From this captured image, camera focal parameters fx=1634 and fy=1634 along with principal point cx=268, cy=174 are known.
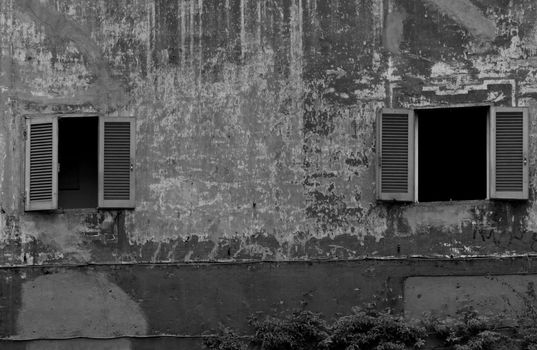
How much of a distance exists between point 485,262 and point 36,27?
20.5 feet

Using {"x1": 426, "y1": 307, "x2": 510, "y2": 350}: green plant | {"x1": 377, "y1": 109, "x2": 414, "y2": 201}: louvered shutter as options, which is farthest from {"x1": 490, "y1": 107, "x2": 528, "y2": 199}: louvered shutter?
{"x1": 426, "y1": 307, "x2": 510, "y2": 350}: green plant

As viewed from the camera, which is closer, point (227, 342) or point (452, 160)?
point (227, 342)

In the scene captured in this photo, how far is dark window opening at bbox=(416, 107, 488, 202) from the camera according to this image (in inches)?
827

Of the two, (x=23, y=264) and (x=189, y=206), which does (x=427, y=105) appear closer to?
(x=189, y=206)

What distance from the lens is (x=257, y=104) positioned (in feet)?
65.4

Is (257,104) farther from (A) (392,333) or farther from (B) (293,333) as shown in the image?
(A) (392,333)

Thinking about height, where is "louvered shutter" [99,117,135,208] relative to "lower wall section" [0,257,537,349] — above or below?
above

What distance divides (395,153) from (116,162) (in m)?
3.40

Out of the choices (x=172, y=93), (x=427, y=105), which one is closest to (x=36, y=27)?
(x=172, y=93)

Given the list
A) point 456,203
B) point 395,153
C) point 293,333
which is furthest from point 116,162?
point 456,203

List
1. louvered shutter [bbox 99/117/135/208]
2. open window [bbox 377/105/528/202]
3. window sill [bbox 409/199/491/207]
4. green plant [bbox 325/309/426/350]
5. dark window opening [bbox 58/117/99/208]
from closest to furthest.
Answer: green plant [bbox 325/309/426/350], open window [bbox 377/105/528/202], window sill [bbox 409/199/491/207], louvered shutter [bbox 99/117/135/208], dark window opening [bbox 58/117/99/208]

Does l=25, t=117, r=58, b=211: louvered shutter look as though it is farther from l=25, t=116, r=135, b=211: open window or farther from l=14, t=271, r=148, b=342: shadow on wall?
l=14, t=271, r=148, b=342: shadow on wall

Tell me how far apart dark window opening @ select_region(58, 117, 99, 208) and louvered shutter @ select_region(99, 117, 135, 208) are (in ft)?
4.13

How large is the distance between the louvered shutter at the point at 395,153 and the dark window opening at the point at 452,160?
113 centimetres
